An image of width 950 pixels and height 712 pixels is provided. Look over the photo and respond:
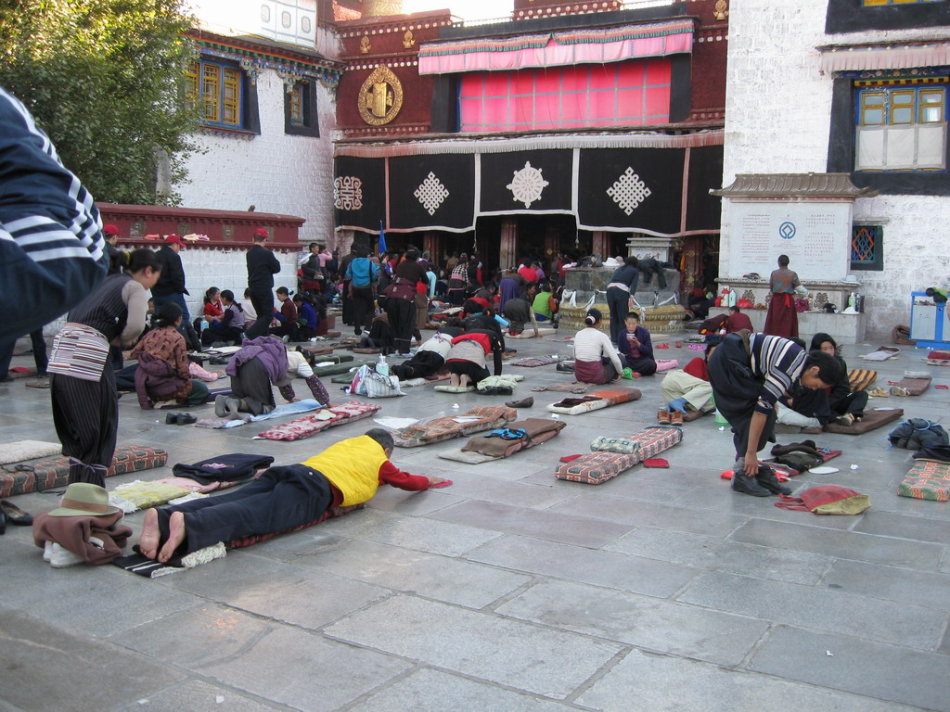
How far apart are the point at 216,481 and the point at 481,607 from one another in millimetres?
2778

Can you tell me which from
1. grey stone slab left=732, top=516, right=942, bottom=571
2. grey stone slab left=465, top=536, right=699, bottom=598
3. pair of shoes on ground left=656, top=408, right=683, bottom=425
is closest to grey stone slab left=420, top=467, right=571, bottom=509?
grey stone slab left=465, top=536, right=699, bottom=598

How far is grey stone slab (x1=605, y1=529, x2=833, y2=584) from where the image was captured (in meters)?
5.29

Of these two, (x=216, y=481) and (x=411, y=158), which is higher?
(x=411, y=158)

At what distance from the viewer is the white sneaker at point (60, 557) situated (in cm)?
515

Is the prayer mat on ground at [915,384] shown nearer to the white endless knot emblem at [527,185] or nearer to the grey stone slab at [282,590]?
the grey stone slab at [282,590]

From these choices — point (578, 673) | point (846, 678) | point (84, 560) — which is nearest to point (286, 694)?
point (578, 673)

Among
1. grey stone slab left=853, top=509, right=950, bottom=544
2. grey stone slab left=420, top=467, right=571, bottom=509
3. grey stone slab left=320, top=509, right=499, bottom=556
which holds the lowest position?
grey stone slab left=853, top=509, right=950, bottom=544

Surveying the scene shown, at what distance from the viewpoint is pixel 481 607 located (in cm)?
470

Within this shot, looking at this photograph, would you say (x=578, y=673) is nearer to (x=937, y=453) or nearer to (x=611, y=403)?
(x=937, y=453)

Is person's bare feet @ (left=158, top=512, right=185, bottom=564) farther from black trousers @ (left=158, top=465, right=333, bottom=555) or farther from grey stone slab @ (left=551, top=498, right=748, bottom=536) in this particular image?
grey stone slab @ (left=551, top=498, right=748, bottom=536)

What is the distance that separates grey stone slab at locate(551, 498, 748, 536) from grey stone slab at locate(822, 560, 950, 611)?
33.6 inches

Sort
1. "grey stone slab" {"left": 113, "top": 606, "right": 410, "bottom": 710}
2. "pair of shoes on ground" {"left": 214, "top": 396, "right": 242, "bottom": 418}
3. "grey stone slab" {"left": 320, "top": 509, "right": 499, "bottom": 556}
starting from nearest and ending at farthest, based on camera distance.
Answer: "grey stone slab" {"left": 113, "top": 606, "right": 410, "bottom": 710}
"grey stone slab" {"left": 320, "top": 509, "right": 499, "bottom": 556}
"pair of shoes on ground" {"left": 214, "top": 396, "right": 242, "bottom": 418}

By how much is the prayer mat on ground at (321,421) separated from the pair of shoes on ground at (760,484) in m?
3.89

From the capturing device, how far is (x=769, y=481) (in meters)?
6.89
